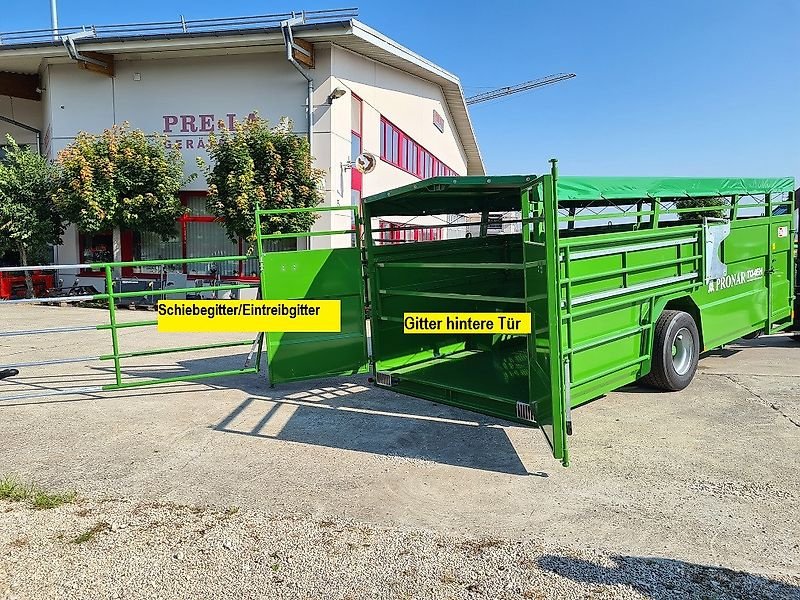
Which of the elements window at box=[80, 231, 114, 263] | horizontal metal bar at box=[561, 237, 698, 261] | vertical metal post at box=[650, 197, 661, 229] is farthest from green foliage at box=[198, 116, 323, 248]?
horizontal metal bar at box=[561, 237, 698, 261]

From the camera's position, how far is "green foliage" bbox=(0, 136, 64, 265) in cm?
1694

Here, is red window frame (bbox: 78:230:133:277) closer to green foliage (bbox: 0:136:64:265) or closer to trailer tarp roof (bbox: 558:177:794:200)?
green foliage (bbox: 0:136:64:265)

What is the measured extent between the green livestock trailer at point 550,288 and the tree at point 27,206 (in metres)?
13.8

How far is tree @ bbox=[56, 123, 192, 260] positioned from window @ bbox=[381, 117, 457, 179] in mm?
7580

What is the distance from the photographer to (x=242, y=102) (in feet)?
59.0

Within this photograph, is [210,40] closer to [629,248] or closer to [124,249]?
[124,249]

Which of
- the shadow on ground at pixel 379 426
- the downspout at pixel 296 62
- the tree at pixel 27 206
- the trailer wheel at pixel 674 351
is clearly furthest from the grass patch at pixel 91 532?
the tree at pixel 27 206

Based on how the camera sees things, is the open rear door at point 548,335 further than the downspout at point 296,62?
No

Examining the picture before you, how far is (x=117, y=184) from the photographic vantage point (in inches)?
648

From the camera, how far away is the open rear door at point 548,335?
4336 mm

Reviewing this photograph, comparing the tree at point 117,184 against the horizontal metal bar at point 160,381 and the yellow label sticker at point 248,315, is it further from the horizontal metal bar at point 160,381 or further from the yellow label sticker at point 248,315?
the yellow label sticker at point 248,315

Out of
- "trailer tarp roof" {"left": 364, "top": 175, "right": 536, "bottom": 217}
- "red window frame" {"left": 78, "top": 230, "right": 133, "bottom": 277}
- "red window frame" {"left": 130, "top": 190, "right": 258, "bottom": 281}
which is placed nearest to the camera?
"trailer tarp roof" {"left": 364, "top": 175, "right": 536, "bottom": 217}

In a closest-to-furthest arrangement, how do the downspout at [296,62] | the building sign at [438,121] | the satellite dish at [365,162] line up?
the downspout at [296,62]
the satellite dish at [365,162]
the building sign at [438,121]

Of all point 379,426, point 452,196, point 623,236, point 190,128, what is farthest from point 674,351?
point 190,128
